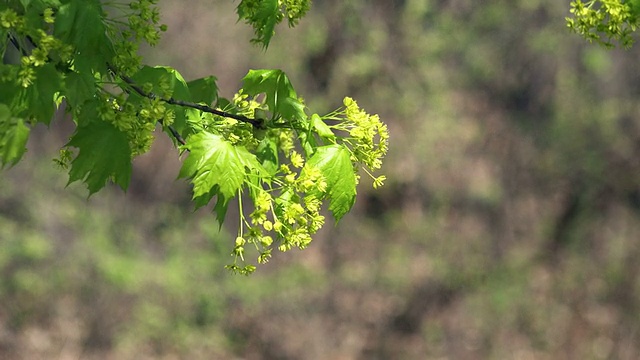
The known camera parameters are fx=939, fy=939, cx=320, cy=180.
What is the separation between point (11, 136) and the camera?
2.29 metres

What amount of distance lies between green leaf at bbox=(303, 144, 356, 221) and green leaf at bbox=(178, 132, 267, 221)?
0.68ft

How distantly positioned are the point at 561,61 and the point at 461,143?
1.50m

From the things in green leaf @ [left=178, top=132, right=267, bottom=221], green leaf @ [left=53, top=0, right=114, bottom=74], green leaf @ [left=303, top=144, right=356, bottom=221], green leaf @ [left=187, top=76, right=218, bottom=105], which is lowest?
green leaf @ [left=178, top=132, right=267, bottom=221]

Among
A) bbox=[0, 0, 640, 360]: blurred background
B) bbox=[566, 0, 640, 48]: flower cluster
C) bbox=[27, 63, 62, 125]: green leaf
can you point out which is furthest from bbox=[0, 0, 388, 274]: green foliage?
bbox=[0, 0, 640, 360]: blurred background

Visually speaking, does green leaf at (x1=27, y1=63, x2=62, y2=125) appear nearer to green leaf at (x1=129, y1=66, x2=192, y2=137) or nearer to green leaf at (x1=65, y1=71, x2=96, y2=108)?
green leaf at (x1=65, y1=71, x2=96, y2=108)

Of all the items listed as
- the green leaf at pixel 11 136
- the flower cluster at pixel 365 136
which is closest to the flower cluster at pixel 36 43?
the green leaf at pixel 11 136

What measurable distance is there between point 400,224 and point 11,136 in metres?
7.61

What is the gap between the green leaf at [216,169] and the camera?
2773 mm

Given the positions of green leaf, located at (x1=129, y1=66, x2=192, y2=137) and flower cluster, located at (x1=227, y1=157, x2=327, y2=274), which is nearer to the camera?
flower cluster, located at (x1=227, y1=157, x2=327, y2=274)

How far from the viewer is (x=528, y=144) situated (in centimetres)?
1005

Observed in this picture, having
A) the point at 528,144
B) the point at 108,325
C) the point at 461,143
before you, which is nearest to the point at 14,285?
the point at 108,325

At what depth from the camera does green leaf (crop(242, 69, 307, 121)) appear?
3.20m

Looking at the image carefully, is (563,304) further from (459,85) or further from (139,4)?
(139,4)

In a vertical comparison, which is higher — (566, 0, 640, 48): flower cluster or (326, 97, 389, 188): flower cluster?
(566, 0, 640, 48): flower cluster
